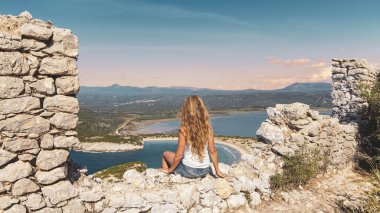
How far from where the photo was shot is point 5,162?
16.1 feet

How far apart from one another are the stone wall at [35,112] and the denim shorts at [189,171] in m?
2.28

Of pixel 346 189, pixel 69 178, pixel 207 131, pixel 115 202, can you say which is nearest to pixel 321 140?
pixel 346 189

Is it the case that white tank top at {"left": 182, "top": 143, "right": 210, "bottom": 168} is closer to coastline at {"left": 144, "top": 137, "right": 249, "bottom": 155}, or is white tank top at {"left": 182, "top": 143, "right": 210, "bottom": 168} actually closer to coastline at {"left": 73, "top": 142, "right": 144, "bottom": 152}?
coastline at {"left": 144, "top": 137, "right": 249, "bottom": 155}

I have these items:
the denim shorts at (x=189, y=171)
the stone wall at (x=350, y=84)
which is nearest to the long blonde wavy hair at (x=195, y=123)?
the denim shorts at (x=189, y=171)

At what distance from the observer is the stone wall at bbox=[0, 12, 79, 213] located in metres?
4.91

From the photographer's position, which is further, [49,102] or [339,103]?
[339,103]

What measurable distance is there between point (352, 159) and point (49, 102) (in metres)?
9.91

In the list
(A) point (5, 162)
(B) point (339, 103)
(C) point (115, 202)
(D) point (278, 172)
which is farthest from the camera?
(B) point (339, 103)

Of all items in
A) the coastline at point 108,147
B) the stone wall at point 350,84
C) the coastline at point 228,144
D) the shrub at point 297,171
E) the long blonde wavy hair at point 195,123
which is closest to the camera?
the long blonde wavy hair at point 195,123

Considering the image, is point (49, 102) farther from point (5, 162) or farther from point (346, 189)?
point (346, 189)

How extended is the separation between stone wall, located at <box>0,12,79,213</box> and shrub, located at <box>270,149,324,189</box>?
16.6ft

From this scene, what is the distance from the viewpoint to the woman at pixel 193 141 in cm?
659

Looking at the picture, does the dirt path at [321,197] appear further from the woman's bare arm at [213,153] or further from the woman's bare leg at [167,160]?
the woman's bare leg at [167,160]

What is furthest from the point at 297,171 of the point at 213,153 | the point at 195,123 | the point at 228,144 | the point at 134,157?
the point at 228,144
